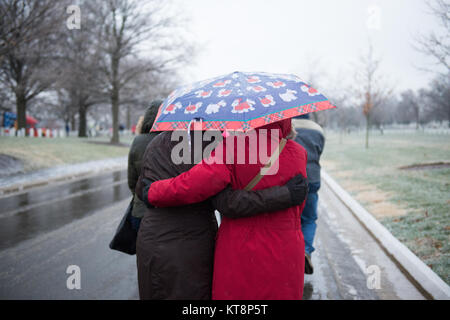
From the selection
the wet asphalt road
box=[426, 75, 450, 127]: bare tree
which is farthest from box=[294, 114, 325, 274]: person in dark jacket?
box=[426, 75, 450, 127]: bare tree

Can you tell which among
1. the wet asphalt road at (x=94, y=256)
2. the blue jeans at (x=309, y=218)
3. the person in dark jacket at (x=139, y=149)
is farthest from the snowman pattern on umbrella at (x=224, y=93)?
the wet asphalt road at (x=94, y=256)

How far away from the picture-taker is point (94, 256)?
4.55m

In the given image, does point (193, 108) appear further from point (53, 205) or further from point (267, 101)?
point (53, 205)

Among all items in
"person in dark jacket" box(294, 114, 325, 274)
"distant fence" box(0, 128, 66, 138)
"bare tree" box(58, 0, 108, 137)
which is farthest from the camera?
"distant fence" box(0, 128, 66, 138)

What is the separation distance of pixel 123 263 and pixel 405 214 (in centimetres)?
480

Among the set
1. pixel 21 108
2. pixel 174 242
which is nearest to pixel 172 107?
pixel 174 242

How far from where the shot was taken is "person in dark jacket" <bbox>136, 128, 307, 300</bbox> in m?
1.96

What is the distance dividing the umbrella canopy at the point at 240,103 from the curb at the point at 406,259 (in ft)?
8.15

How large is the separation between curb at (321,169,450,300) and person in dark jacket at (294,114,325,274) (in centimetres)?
116

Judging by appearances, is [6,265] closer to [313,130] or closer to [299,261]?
[299,261]

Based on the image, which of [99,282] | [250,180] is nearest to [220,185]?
[250,180]

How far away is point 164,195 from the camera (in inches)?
73.7

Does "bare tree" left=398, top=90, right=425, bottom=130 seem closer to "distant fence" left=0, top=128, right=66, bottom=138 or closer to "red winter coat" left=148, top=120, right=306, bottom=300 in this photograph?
"red winter coat" left=148, top=120, right=306, bottom=300
